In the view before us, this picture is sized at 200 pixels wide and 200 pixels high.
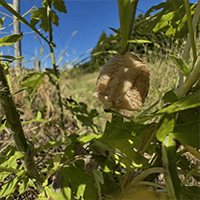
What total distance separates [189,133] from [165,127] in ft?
0.11

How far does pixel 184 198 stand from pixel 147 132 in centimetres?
19

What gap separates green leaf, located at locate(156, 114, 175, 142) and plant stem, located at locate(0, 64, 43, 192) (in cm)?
39

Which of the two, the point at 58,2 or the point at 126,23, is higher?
the point at 58,2

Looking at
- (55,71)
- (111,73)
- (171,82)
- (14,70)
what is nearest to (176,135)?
(111,73)

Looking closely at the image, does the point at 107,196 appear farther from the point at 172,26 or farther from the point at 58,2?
the point at 58,2

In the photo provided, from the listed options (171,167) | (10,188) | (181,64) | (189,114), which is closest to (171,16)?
(181,64)

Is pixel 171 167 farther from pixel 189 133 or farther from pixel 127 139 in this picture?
pixel 127 139

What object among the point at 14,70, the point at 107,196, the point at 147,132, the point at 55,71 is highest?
the point at 14,70

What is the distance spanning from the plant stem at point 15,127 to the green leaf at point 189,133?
42cm

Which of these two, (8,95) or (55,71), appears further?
(55,71)

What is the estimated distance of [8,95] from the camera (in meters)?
0.48

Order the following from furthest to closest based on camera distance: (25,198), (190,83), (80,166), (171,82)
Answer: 1. (171,82)
2. (25,198)
3. (80,166)
4. (190,83)

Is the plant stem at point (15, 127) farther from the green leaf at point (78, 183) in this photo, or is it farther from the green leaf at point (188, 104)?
the green leaf at point (188, 104)

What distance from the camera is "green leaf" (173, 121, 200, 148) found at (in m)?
0.24
